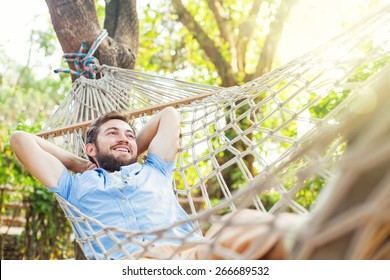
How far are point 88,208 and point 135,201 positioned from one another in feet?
0.47

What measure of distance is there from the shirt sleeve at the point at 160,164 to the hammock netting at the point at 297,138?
2.4 inches

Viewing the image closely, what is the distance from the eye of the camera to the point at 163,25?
5.80m

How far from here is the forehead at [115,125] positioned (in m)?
1.87

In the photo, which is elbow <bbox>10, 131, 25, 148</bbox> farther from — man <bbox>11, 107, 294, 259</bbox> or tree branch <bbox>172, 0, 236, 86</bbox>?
tree branch <bbox>172, 0, 236, 86</bbox>

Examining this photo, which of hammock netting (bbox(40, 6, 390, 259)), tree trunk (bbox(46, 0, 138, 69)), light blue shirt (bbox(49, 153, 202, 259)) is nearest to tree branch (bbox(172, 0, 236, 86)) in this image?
hammock netting (bbox(40, 6, 390, 259))

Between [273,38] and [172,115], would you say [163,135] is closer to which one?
[172,115]

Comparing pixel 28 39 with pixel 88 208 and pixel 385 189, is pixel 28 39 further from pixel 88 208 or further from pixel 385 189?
pixel 385 189

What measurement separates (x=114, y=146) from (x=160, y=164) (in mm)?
161

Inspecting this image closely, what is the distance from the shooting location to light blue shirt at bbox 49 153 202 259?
1650 mm

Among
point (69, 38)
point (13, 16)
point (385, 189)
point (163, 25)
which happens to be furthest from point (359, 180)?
point (13, 16)

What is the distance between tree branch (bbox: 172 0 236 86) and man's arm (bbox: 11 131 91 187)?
3.29m

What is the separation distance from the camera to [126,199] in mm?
1688

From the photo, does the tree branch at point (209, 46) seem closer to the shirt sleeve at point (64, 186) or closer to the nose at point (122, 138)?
the nose at point (122, 138)

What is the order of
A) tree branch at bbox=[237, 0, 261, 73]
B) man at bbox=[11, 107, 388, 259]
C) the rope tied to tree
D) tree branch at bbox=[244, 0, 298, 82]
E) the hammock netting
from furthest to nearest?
1. tree branch at bbox=[237, 0, 261, 73]
2. tree branch at bbox=[244, 0, 298, 82]
3. the rope tied to tree
4. man at bbox=[11, 107, 388, 259]
5. the hammock netting
